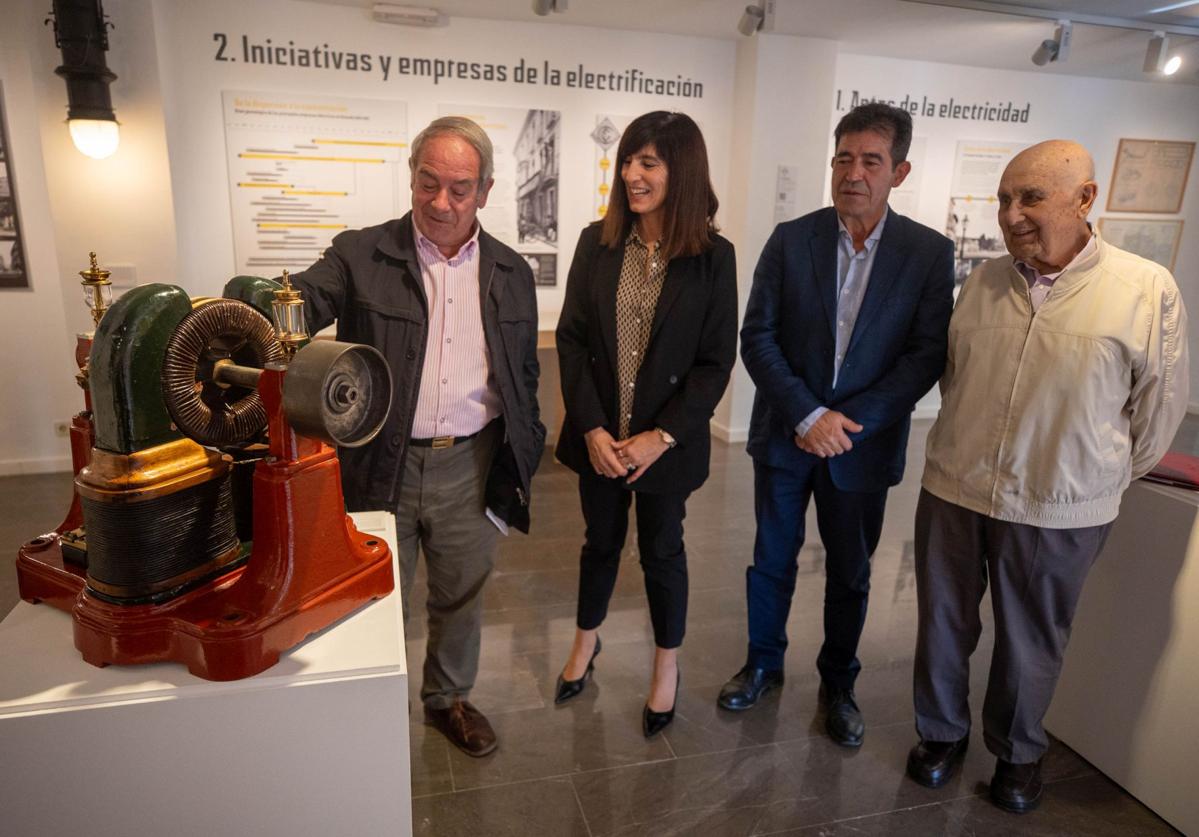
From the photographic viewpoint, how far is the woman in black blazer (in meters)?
2.01

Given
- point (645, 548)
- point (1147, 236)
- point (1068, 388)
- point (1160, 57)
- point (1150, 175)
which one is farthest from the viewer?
point (1147, 236)

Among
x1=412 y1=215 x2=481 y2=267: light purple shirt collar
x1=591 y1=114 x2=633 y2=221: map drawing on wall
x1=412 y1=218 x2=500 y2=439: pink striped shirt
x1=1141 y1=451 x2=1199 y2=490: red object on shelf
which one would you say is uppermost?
x1=591 y1=114 x2=633 y2=221: map drawing on wall

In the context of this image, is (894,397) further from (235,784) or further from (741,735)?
(235,784)

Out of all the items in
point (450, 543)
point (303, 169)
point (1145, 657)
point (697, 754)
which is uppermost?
point (303, 169)

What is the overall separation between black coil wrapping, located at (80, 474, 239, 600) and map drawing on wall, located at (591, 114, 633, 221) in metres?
4.43

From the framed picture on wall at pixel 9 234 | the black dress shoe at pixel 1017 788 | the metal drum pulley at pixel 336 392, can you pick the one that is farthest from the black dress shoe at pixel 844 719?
the framed picture on wall at pixel 9 234

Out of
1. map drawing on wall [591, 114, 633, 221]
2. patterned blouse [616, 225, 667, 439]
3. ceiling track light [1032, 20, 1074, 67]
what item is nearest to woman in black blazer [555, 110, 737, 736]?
patterned blouse [616, 225, 667, 439]

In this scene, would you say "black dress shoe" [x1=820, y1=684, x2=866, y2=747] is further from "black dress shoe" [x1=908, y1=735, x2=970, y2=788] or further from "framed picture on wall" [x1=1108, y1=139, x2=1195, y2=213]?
"framed picture on wall" [x1=1108, y1=139, x2=1195, y2=213]

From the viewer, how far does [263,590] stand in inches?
43.7

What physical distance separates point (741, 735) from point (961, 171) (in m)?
5.35

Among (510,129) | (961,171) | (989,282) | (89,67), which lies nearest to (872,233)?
(989,282)

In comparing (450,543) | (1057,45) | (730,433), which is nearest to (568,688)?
(450,543)

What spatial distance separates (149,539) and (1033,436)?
73.9 inches

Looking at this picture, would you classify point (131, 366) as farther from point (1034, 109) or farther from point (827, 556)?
point (1034, 109)
